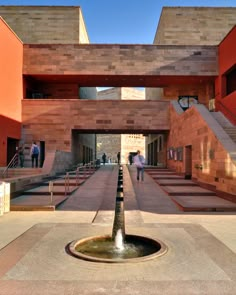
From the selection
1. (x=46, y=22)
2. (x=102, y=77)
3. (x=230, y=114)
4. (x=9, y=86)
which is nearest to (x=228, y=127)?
(x=230, y=114)

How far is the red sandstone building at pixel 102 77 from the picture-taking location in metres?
23.0

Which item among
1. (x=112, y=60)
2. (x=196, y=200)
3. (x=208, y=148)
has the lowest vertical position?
(x=196, y=200)

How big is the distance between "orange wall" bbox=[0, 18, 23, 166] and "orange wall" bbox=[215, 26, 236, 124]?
1582cm

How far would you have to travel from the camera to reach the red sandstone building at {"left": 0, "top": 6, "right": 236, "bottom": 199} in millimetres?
22969

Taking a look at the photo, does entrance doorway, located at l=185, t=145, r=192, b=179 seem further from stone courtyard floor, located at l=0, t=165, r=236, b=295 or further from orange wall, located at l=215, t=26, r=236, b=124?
stone courtyard floor, located at l=0, t=165, r=236, b=295

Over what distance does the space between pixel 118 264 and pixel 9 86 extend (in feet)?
69.1

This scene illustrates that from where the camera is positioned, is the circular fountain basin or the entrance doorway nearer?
the circular fountain basin

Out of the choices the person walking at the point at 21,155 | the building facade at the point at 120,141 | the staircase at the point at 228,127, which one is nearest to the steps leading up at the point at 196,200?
the staircase at the point at 228,127

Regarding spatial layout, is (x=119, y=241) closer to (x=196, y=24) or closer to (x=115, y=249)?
(x=115, y=249)

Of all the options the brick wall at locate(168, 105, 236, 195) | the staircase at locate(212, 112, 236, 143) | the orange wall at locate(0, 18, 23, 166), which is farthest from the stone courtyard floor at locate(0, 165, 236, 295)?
the orange wall at locate(0, 18, 23, 166)

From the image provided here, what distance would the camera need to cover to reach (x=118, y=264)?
14.9 ft

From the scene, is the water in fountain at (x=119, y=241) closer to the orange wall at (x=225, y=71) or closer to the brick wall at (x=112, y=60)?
the orange wall at (x=225, y=71)

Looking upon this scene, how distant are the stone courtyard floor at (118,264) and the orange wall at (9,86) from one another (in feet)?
48.3

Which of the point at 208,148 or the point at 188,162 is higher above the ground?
the point at 208,148
